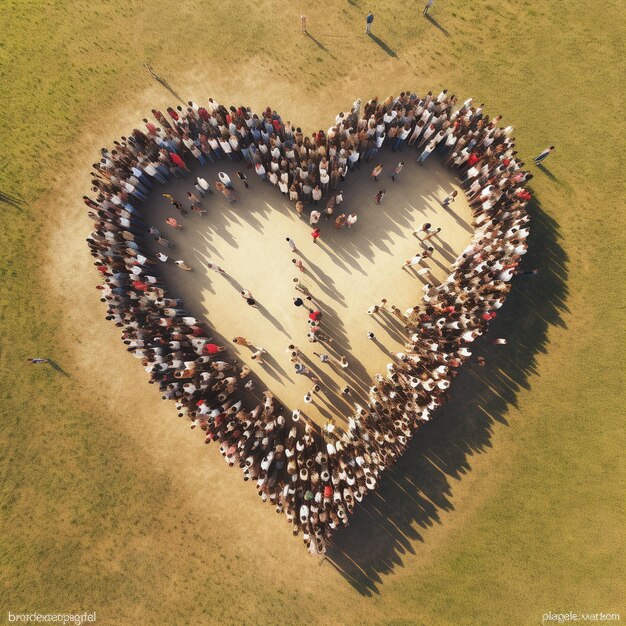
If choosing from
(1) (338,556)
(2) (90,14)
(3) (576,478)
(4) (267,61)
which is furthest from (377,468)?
(2) (90,14)

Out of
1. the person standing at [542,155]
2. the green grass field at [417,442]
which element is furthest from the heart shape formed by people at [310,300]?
the green grass field at [417,442]

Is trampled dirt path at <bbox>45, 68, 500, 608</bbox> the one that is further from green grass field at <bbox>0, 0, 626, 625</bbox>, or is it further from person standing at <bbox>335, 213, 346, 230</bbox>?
person standing at <bbox>335, 213, 346, 230</bbox>

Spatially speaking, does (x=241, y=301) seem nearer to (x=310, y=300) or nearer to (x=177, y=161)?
(x=310, y=300)

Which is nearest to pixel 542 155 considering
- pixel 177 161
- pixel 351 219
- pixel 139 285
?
pixel 351 219

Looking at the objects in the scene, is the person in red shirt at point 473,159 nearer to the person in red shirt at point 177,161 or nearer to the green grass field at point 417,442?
the green grass field at point 417,442

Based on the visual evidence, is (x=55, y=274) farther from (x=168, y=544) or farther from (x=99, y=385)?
(x=168, y=544)

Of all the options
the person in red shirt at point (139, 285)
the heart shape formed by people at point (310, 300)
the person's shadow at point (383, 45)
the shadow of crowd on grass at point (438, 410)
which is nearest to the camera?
the heart shape formed by people at point (310, 300)
